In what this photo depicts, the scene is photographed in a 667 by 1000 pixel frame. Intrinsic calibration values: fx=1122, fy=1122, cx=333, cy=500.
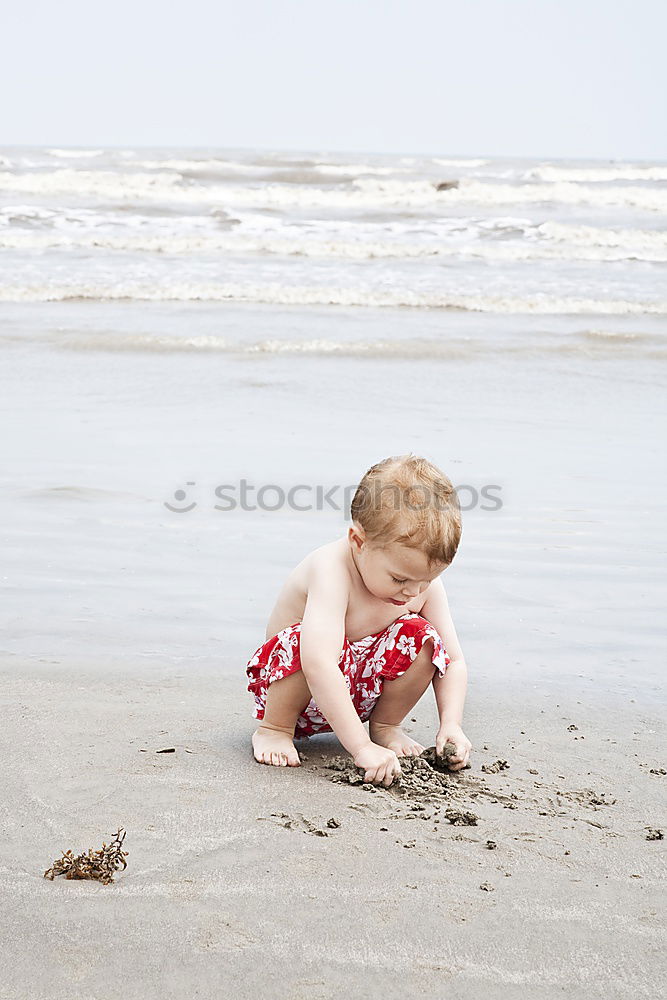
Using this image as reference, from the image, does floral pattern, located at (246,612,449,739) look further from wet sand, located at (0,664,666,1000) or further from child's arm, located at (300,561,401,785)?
wet sand, located at (0,664,666,1000)

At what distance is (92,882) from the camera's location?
1986mm

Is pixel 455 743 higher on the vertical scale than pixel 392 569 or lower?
lower

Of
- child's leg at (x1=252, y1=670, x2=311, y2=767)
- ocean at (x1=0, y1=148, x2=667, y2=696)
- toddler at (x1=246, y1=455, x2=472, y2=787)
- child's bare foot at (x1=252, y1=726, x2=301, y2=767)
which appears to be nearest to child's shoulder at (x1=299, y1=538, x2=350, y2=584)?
toddler at (x1=246, y1=455, x2=472, y2=787)

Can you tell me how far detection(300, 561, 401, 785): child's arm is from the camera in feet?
8.30

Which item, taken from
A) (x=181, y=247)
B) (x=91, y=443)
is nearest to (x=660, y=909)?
(x=91, y=443)

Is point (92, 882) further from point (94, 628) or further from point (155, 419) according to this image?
point (155, 419)

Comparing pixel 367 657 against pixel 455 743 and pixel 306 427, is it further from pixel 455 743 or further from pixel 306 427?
pixel 306 427

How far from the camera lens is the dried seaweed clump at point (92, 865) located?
2.00 m

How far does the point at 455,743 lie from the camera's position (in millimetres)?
2586

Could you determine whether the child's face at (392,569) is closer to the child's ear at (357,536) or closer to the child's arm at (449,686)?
the child's ear at (357,536)

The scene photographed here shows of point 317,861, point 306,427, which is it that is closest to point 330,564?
point 317,861

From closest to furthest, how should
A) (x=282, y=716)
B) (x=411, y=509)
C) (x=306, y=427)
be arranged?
(x=411, y=509) < (x=282, y=716) < (x=306, y=427)

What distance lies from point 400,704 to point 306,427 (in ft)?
12.0

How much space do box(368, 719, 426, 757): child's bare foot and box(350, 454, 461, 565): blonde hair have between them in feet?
1.61
